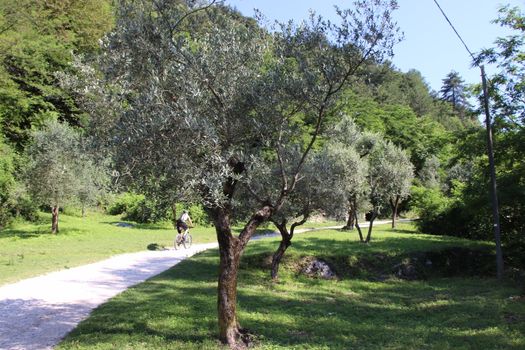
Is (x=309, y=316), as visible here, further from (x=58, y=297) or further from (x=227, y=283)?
(x=58, y=297)

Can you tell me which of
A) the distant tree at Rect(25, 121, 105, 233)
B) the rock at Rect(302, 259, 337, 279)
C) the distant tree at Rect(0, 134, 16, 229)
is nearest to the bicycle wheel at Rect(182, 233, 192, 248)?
the distant tree at Rect(25, 121, 105, 233)

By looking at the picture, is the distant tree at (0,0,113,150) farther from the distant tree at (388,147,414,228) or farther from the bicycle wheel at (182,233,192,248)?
the distant tree at (388,147,414,228)

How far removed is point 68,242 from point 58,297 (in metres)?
15.3

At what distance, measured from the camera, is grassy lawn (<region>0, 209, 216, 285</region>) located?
1684cm

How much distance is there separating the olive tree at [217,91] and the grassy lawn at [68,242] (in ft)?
28.8

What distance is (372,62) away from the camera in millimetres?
A: 8562

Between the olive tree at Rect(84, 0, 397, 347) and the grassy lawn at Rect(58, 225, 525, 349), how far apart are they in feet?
5.14

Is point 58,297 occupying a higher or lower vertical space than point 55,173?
lower

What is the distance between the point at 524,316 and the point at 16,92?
4446 cm

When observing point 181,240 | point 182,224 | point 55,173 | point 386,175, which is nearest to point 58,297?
point 182,224

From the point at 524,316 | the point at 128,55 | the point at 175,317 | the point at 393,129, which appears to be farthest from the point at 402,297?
the point at 393,129

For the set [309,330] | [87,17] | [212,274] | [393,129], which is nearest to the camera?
[309,330]

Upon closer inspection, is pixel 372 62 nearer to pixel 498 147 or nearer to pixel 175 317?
→ pixel 175 317

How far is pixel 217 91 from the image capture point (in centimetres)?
851
